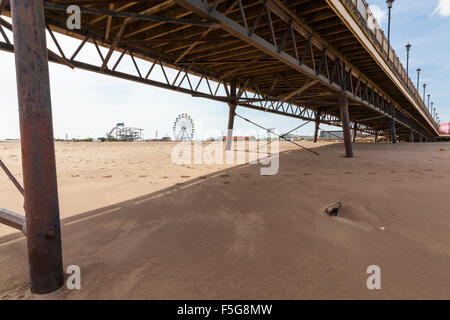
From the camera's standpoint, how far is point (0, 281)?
1.89m

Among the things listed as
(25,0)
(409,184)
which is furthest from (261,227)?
(409,184)

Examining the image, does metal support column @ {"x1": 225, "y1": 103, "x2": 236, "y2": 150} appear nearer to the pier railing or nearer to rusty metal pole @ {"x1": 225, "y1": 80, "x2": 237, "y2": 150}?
rusty metal pole @ {"x1": 225, "y1": 80, "x2": 237, "y2": 150}

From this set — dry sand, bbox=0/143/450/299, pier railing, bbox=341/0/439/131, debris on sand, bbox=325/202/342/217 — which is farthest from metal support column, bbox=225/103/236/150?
debris on sand, bbox=325/202/342/217

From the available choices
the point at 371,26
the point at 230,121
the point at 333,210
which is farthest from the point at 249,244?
the point at 230,121

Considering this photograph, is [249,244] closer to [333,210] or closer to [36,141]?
[333,210]

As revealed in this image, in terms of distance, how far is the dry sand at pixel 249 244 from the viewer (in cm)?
177

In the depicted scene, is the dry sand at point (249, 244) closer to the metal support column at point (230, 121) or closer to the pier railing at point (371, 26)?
the pier railing at point (371, 26)

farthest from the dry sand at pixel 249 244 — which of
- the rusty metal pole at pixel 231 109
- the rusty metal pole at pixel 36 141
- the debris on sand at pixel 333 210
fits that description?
the rusty metal pole at pixel 231 109

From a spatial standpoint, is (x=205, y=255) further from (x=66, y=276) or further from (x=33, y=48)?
(x=33, y=48)

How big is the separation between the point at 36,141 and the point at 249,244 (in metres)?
2.27

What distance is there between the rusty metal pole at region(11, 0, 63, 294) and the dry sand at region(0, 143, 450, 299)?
0.28 m

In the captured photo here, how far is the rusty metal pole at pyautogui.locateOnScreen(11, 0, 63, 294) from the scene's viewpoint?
1707mm

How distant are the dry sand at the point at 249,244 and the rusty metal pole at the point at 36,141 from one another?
0.28 meters

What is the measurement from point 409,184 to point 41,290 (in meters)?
6.71
